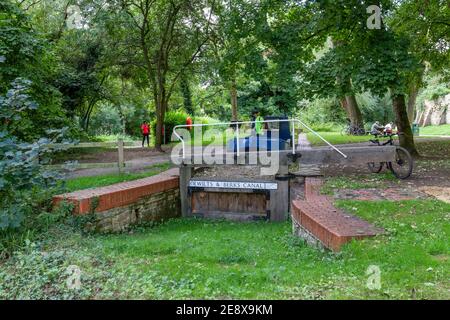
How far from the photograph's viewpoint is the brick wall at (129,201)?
7.83 m

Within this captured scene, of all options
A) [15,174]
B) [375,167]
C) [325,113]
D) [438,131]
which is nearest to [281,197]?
[375,167]

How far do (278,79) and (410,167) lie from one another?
146 inches

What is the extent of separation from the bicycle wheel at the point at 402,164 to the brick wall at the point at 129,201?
208 inches

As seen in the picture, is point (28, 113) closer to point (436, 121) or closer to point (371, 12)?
point (371, 12)

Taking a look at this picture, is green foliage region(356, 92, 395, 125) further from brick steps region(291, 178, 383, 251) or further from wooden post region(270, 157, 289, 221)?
brick steps region(291, 178, 383, 251)

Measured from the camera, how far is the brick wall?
25.7 ft

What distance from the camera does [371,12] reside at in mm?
10203

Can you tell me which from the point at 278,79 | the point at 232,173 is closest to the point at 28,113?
the point at 232,173

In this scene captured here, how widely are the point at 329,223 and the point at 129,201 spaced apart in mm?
4663

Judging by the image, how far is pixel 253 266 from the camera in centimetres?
540

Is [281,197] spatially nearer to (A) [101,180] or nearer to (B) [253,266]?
(A) [101,180]

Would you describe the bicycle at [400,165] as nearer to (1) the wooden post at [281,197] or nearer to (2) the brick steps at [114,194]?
(1) the wooden post at [281,197]

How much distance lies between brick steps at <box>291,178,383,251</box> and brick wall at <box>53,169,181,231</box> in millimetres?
3522

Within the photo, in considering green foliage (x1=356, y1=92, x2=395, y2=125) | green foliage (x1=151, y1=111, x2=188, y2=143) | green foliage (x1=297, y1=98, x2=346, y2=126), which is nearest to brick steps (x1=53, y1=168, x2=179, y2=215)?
green foliage (x1=151, y1=111, x2=188, y2=143)
